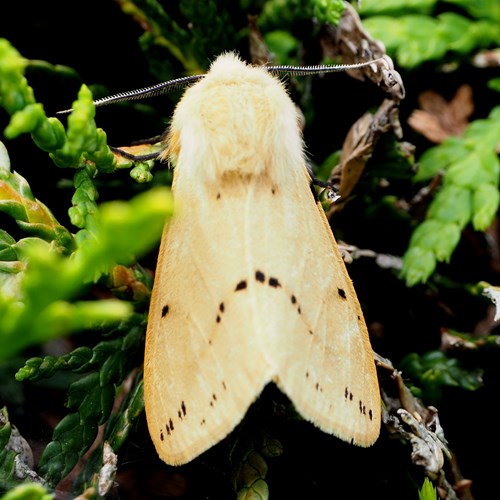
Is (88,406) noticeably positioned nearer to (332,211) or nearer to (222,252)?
(222,252)

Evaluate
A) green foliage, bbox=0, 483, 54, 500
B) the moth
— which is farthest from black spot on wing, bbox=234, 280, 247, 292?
green foliage, bbox=0, 483, 54, 500

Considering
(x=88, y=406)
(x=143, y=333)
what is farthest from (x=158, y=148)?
(x=88, y=406)

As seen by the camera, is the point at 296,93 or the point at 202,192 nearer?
the point at 202,192

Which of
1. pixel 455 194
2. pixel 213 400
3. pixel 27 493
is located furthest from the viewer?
pixel 455 194

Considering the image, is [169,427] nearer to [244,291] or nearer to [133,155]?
[244,291]

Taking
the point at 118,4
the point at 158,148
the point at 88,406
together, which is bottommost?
the point at 88,406

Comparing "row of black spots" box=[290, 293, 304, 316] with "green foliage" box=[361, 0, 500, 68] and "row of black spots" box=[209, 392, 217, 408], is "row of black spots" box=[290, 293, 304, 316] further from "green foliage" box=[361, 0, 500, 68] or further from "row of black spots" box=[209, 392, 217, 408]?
"green foliage" box=[361, 0, 500, 68]

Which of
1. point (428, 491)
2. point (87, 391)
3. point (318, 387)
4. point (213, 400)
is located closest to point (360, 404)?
point (318, 387)
